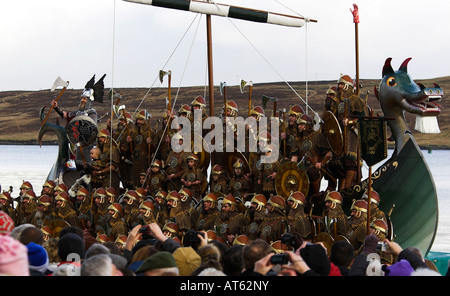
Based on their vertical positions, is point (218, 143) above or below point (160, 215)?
above

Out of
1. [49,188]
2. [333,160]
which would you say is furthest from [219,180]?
[49,188]

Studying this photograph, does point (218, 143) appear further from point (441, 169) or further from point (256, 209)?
point (441, 169)

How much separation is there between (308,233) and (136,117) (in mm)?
4815

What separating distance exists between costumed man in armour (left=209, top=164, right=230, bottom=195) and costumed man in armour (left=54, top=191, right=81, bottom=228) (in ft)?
8.33

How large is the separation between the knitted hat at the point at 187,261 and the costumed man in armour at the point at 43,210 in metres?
9.21

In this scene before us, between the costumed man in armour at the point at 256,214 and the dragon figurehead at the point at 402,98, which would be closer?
the costumed man in armour at the point at 256,214

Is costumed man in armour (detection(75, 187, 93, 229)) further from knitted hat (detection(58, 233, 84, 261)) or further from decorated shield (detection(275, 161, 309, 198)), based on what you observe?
knitted hat (detection(58, 233, 84, 261))

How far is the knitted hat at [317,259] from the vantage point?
646 cm

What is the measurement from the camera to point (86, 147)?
58.3ft

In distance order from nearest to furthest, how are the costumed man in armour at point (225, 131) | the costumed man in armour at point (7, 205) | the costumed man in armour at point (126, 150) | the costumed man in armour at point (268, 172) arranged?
the costumed man in armour at point (268, 172) → the costumed man in armour at point (225, 131) → the costumed man in armour at point (126, 150) → the costumed man in armour at point (7, 205)

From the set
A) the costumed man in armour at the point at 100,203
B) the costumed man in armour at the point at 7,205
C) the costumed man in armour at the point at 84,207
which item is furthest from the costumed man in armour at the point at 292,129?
the costumed man in armour at the point at 7,205

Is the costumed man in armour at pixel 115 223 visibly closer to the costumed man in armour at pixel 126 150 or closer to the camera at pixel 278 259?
the costumed man in armour at pixel 126 150

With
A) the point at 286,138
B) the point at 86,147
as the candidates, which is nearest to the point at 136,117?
the point at 86,147
